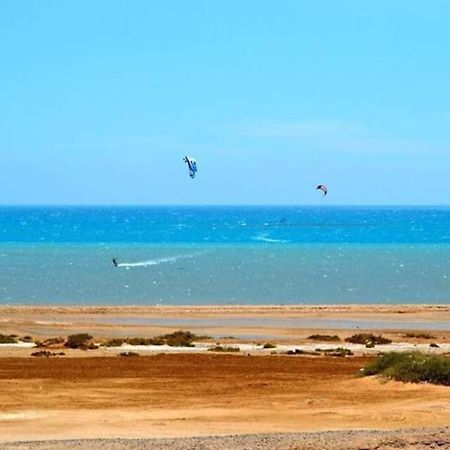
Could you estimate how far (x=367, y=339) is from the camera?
137ft

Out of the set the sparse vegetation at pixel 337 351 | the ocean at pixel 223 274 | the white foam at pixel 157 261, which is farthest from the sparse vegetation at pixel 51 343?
the white foam at pixel 157 261

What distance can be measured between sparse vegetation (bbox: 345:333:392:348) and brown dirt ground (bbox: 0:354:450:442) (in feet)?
25.3

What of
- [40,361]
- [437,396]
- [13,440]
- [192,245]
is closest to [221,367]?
[40,361]

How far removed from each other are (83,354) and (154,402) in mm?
10968

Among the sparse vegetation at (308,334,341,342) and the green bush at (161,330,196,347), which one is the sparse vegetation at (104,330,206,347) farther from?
the sparse vegetation at (308,334,341,342)

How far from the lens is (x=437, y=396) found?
24984 mm

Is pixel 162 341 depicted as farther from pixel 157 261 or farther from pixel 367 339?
pixel 157 261

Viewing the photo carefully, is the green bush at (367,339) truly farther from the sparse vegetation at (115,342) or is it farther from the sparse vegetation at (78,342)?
the sparse vegetation at (78,342)

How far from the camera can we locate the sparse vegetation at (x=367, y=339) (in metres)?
41.2

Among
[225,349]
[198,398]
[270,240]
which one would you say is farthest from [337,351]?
[270,240]

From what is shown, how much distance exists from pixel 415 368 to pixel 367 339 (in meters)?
14.7

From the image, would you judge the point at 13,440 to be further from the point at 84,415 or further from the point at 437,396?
the point at 437,396

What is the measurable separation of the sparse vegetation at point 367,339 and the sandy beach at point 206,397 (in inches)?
31.7

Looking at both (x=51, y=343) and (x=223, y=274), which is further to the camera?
(x=223, y=274)
